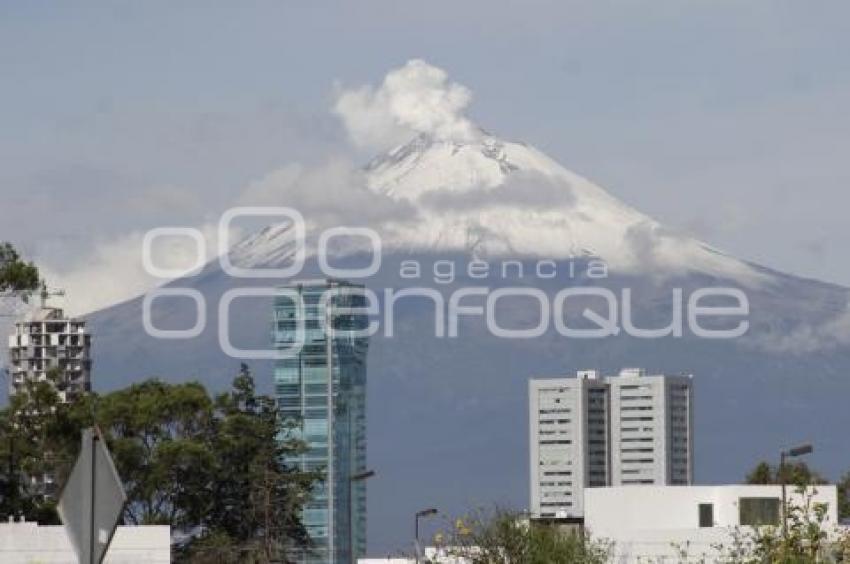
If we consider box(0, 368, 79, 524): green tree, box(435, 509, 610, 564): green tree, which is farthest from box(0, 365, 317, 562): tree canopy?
box(435, 509, 610, 564): green tree

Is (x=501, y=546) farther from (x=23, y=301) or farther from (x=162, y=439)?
(x=162, y=439)

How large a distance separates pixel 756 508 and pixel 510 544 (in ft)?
136

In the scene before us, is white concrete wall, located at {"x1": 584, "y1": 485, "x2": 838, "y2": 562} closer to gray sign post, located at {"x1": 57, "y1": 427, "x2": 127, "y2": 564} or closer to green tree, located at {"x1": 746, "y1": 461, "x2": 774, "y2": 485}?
green tree, located at {"x1": 746, "y1": 461, "x2": 774, "y2": 485}

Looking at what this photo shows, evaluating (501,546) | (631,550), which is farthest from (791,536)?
(631,550)

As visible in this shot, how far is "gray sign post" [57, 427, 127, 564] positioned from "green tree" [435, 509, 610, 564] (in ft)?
152

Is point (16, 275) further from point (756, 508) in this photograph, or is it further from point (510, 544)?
point (756, 508)

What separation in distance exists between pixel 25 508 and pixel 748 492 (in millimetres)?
31676

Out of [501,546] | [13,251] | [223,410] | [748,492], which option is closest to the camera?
[501,546]

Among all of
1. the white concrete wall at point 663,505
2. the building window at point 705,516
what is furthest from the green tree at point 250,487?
the building window at point 705,516

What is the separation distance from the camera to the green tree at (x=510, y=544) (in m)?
70.2

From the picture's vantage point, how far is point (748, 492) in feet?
371

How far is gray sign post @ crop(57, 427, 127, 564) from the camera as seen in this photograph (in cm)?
2180

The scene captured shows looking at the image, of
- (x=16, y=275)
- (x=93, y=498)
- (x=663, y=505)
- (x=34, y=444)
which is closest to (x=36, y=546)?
(x=16, y=275)

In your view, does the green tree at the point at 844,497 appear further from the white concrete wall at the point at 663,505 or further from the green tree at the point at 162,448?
the green tree at the point at 162,448
